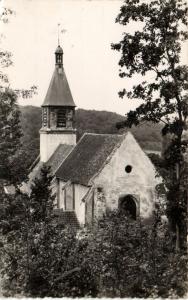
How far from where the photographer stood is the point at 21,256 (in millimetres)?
13367

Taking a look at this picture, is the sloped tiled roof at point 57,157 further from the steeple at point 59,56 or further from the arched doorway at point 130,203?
the arched doorway at point 130,203

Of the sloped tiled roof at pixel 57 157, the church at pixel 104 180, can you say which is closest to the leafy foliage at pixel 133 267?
the church at pixel 104 180

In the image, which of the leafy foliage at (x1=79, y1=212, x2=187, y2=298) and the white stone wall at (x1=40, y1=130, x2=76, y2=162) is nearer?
the leafy foliage at (x1=79, y1=212, x2=187, y2=298)

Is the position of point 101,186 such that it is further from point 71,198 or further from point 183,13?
point 183,13

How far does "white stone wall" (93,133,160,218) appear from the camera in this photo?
30.5 meters

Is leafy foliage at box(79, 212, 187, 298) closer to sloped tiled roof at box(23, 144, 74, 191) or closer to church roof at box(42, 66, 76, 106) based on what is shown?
sloped tiled roof at box(23, 144, 74, 191)

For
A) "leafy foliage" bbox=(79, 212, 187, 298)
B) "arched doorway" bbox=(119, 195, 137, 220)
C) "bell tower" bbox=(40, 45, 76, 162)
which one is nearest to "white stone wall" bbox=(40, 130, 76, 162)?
"bell tower" bbox=(40, 45, 76, 162)

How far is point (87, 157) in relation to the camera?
34.1 metres

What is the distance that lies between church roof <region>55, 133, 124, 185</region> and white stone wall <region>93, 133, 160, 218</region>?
546 mm

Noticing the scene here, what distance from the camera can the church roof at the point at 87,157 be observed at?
31.3 meters

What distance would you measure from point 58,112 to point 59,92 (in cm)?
182

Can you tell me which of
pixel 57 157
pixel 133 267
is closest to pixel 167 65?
pixel 133 267

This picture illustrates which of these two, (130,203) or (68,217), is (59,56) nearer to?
(68,217)

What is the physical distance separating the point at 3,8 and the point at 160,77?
6.84m
